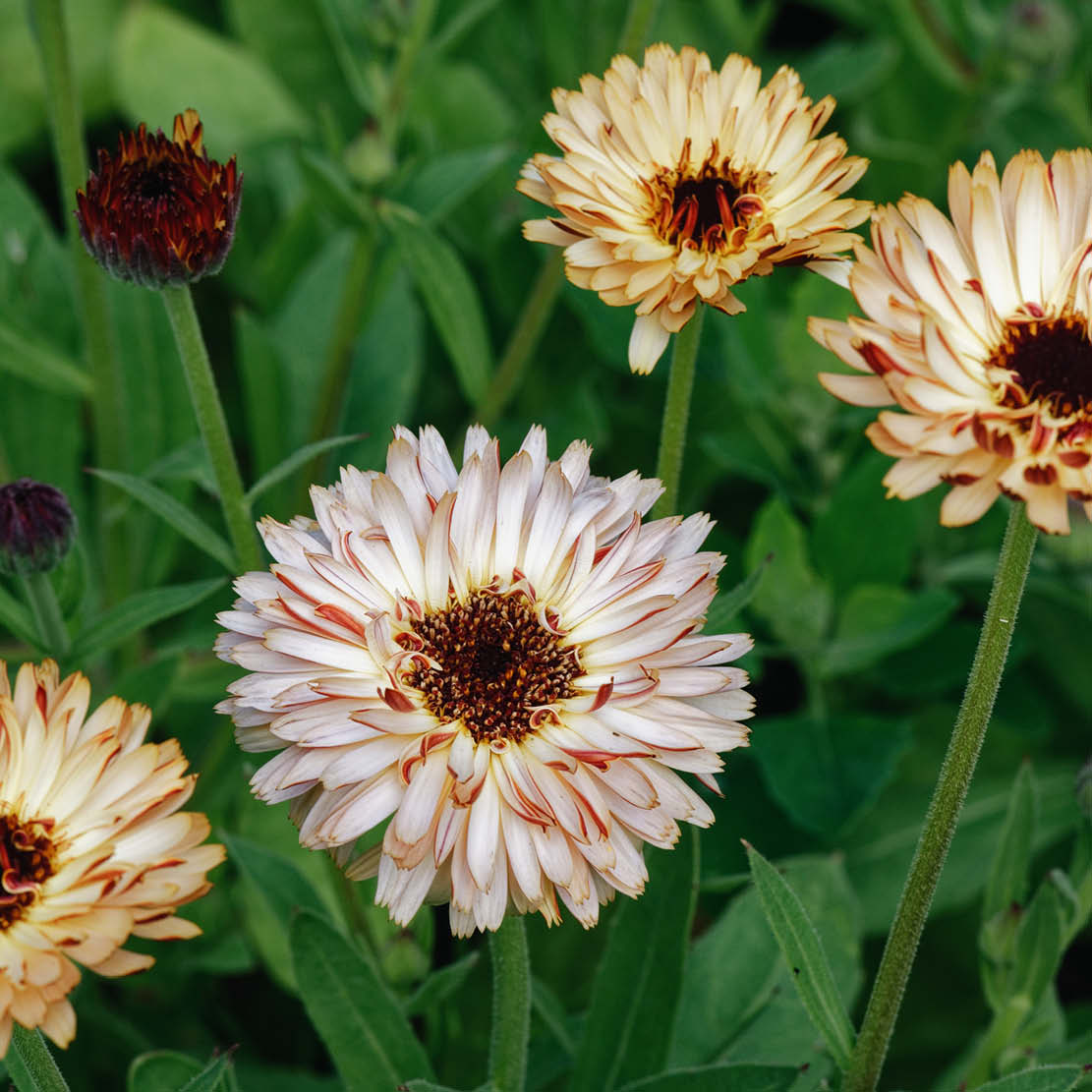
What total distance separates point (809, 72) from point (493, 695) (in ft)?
4.92

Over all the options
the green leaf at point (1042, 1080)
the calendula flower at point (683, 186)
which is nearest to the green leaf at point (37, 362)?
the calendula flower at point (683, 186)

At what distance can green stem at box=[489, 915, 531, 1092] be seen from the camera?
3.24 ft

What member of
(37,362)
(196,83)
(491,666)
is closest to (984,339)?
(491,666)

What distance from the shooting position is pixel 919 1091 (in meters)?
1.73

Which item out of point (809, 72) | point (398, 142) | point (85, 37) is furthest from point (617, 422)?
point (85, 37)

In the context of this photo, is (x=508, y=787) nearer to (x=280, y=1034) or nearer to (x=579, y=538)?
(x=579, y=538)

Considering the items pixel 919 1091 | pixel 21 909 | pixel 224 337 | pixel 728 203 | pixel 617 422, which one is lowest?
pixel 919 1091

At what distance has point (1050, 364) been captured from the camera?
0.97 m

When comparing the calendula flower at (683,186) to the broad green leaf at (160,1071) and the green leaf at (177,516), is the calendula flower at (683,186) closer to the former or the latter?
the green leaf at (177,516)

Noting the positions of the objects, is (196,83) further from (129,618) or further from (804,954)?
(804,954)

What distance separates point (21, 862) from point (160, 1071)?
39 centimetres

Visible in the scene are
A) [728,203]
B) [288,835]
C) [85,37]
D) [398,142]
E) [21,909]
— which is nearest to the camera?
[21,909]

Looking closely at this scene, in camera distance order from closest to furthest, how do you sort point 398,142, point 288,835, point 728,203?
point 728,203 < point 288,835 < point 398,142

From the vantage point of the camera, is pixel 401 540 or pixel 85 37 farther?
pixel 85 37
